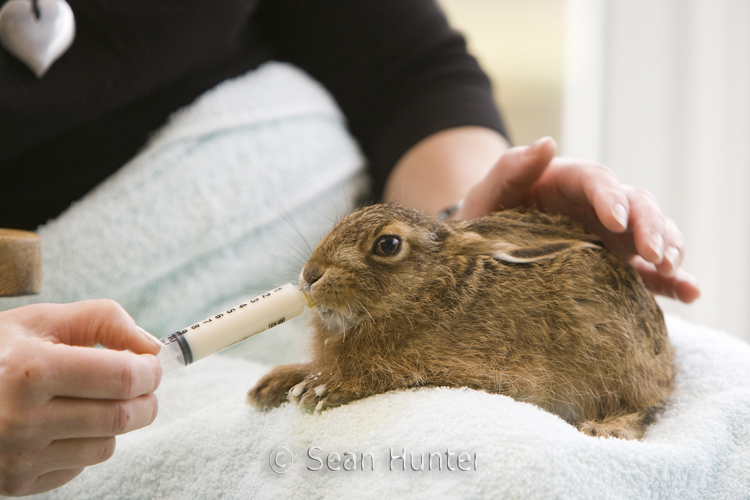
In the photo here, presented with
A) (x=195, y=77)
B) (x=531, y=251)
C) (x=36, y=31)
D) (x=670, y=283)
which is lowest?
(x=670, y=283)

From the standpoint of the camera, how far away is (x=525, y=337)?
785 mm

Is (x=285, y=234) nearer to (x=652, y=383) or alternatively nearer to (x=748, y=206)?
(x=652, y=383)

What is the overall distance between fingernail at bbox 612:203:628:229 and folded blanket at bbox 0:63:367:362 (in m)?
0.55

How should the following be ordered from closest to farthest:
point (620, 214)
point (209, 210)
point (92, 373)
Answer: point (92, 373)
point (620, 214)
point (209, 210)

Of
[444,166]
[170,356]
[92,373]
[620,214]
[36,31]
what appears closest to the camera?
[92,373]

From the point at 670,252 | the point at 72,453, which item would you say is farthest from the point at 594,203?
the point at 72,453

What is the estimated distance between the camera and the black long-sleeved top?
→ 3.80ft

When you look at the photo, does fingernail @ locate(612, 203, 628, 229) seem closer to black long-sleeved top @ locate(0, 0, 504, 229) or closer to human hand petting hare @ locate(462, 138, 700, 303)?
human hand petting hare @ locate(462, 138, 700, 303)

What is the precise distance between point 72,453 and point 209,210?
73cm

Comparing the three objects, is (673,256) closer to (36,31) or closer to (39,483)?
(39,483)

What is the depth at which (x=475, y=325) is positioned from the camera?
784mm

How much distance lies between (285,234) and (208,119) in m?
0.33

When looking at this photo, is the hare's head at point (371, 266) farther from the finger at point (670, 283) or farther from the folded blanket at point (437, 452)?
the finger at point (670, 283)

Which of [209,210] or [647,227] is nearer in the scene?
[647,227]
